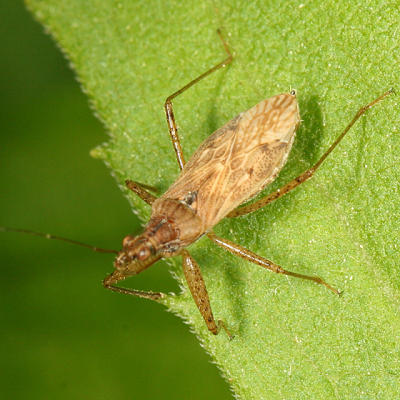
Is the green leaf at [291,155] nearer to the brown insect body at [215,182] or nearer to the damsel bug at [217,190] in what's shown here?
the damsel bug at [217,190]

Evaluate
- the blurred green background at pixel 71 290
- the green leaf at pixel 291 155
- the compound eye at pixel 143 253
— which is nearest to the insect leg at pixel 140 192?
the green leaf at pixel 291 155

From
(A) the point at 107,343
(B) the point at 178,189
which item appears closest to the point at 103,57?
(B) the point at 178,189

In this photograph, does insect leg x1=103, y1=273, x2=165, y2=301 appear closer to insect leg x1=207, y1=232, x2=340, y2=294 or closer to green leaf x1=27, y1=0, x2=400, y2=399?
green leaf x1=27, y1=0, x2=400, y2=399

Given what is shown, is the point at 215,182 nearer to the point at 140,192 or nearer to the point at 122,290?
the point at 140,192

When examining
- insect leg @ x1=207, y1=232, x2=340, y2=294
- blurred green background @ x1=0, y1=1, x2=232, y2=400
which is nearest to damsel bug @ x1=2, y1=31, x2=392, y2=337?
insect leg @ x1=207, y1=232, x2=340, y2=294

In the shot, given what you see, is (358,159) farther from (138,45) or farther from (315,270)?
(138,45)
